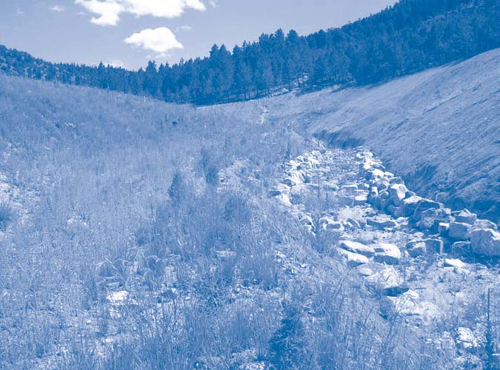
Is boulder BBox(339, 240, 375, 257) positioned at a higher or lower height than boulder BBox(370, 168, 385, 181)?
lower

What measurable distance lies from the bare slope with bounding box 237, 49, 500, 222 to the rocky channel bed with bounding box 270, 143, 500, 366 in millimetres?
691

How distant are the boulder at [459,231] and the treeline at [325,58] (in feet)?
87.3

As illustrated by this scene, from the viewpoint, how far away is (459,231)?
20.1 feet

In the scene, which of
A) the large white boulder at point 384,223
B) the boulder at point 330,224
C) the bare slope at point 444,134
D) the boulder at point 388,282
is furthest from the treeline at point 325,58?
the boulder at point 388,282

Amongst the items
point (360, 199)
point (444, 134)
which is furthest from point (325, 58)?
point (360, 199)

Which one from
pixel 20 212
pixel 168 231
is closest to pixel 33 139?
pixel 20 212

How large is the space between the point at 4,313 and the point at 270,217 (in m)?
3.68

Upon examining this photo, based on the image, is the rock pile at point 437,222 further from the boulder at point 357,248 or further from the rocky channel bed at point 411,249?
the boulder at point 357,248

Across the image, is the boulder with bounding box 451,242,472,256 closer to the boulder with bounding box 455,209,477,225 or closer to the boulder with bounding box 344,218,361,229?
the boulder with bounding box 455,209,477,225

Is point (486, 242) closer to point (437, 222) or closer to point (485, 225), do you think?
point (485, 225)

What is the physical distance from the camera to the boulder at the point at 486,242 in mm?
5422

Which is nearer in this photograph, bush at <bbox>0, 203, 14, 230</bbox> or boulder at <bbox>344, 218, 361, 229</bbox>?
bush at <bbox>0, 203, 14, 230</bbox>

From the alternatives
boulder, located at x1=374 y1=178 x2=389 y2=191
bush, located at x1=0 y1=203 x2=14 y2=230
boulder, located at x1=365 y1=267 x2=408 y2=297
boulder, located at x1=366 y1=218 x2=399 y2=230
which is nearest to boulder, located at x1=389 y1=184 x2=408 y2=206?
boulder, located at x1=374 y1=178 x2=389 y2=191

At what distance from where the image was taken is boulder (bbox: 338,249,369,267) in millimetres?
5457
